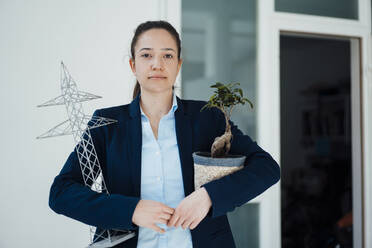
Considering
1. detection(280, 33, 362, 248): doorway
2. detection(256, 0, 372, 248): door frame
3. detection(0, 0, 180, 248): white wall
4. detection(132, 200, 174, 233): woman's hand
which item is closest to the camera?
detection(132, 200, 174, 233): woman's hand

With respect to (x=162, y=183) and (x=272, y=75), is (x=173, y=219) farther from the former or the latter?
(x=272, y=75)

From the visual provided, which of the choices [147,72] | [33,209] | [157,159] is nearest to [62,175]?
[157,159]

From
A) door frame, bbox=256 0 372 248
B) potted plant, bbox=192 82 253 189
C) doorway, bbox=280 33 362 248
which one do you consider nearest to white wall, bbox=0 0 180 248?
door frame, bbox=256 0 372 248

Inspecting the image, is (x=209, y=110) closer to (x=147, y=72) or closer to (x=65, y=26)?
(x=147, y=72)

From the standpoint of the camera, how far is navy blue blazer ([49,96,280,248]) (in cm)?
89

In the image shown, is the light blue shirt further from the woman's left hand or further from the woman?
the woman's left hand

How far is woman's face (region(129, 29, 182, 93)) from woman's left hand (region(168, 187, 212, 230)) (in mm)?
363

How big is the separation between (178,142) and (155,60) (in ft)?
→ 0.87

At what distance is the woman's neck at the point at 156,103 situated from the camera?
110cm

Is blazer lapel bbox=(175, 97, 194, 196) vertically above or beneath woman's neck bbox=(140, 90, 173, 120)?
beneath

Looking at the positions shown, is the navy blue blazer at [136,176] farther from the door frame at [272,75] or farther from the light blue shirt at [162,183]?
the door frame at [272,75]

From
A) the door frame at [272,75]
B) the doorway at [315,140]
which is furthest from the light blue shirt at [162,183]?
the doorway at [315,140]

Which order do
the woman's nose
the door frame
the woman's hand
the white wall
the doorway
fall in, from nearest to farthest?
1. the woman's hand
2. the woman's nose
3. the white wall
4. the door frame
5. the doorway

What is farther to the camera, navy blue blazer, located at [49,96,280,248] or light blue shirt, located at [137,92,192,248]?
light blue shirt, located at [137,92,192,248]
